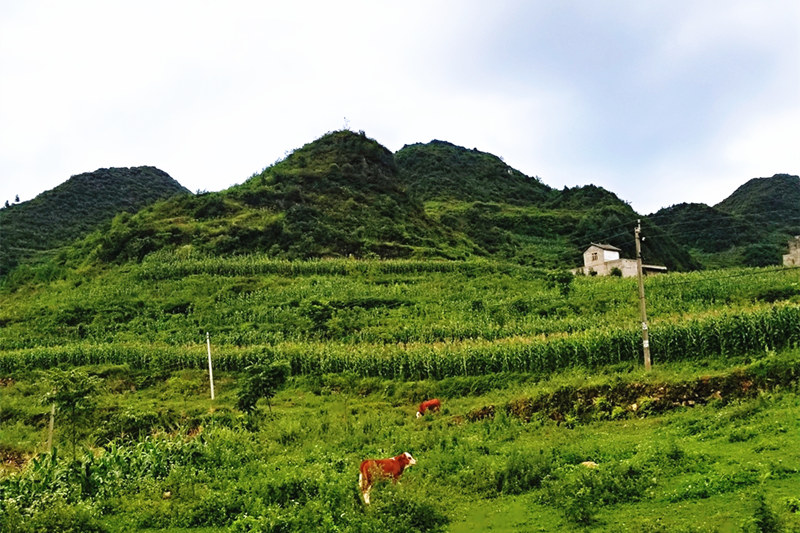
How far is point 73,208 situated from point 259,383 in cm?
8976

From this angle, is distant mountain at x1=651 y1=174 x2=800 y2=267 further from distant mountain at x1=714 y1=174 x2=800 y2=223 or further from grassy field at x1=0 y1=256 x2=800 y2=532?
grassy field at x1=0 y1=256 x2=800 y2=532

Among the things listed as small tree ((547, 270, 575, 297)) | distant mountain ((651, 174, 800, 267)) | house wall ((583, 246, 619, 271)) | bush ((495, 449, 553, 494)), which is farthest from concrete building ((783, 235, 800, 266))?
bush ((495, 449, 553, 494))

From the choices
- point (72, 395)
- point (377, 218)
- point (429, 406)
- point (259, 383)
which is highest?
point (377, 218)

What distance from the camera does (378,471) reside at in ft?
36.1

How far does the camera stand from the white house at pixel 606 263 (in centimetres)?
5481

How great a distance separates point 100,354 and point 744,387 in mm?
30640

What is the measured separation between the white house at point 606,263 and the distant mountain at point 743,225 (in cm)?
2832

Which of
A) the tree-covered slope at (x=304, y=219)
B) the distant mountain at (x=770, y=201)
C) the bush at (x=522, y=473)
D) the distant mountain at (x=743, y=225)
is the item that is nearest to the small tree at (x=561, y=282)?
the tree-covered slope at (x=304, y=219)

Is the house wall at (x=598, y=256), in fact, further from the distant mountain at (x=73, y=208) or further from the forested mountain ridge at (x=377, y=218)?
the distant mountain at (x=73, y=208)

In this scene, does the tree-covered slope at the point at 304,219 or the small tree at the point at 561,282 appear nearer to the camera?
the small tree at the point at 561,282

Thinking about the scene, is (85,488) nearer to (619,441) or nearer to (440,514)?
(440,514)

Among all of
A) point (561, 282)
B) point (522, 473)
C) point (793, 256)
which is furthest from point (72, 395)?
point (793, 256)

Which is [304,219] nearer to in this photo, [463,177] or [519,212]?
[519,212]

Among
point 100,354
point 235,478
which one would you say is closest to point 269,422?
point 235,478
